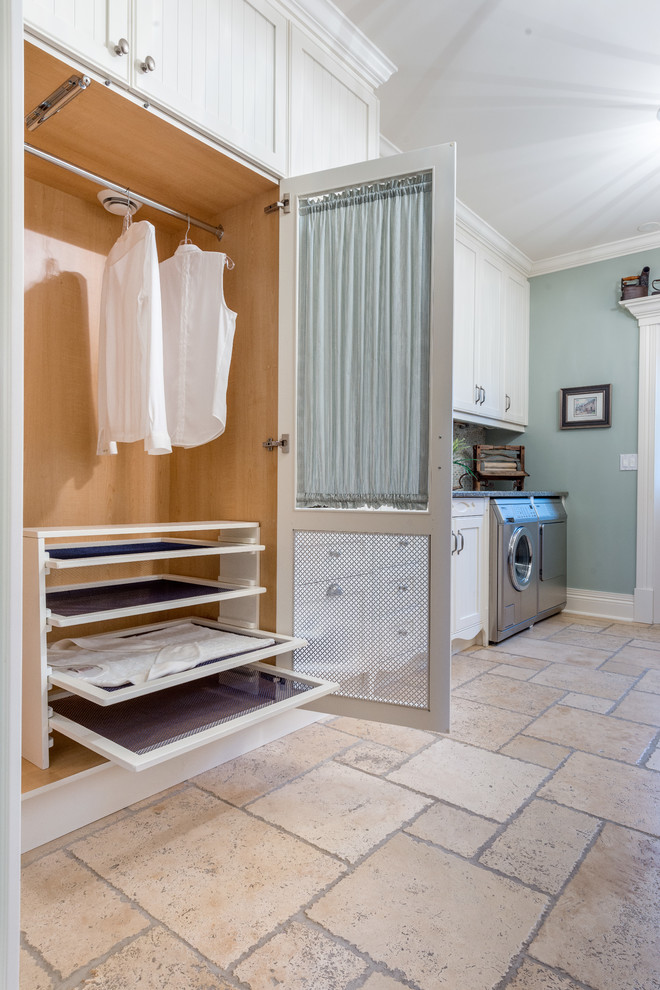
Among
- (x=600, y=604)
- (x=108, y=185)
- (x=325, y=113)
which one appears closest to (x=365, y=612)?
(x=108, y=185)

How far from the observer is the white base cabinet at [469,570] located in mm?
3082

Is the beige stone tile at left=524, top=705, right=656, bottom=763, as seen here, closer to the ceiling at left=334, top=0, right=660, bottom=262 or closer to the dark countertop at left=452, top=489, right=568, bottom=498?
the dark countertop at left=452, top=489, right=568, bottom=498

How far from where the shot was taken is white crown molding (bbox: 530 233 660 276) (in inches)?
158

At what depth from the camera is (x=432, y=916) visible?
4.04 feet

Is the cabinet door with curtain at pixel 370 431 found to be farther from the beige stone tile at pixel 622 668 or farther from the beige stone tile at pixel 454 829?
the beige stone tile at pixel 622 668

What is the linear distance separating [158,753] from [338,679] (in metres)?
0.78

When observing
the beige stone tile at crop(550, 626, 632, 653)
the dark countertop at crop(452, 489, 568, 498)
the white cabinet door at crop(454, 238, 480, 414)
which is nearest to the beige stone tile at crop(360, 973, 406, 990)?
the dark countertop at crop(452, 489, 568, 498)

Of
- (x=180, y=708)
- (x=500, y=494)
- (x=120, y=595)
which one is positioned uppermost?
(x=500, y=494)

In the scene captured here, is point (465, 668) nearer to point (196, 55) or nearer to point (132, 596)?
point (132, 596)

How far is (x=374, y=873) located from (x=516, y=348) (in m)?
3.85

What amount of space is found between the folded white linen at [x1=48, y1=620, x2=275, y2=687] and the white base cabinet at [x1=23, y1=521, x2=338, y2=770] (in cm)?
1

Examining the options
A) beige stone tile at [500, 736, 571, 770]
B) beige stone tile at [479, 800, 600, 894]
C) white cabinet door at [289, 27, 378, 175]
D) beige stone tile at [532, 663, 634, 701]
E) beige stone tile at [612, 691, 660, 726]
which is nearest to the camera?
beige stone tile at [479, 800, 600, 894]

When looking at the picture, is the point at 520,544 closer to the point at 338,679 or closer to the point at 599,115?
the point at 338,679

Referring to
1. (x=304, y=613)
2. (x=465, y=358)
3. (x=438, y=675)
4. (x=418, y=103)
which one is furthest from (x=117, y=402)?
(x=465, y=358)
